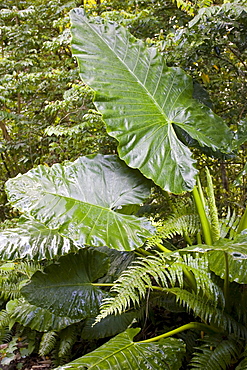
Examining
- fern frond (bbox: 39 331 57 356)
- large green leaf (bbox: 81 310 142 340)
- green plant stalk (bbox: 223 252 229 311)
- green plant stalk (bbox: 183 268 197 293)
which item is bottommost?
fern frond (bbox: 39 331 57 356)

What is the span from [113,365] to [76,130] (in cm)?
144

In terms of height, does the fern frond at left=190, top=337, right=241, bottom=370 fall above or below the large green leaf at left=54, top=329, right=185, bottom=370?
below

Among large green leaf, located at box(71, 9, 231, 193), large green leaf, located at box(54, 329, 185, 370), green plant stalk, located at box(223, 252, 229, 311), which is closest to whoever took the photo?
large green leaf, located at box(54, 329, 185, 370)

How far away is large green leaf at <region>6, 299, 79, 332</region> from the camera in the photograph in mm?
1475

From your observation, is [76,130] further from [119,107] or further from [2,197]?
[2,197]

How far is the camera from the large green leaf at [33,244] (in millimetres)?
1275

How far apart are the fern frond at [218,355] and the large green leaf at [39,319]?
582 millimetres

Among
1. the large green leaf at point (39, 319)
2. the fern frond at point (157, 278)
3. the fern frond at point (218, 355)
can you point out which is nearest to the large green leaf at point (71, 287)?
the large green leaf at point (39, 319)

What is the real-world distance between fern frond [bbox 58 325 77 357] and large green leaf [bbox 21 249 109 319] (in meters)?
0.35

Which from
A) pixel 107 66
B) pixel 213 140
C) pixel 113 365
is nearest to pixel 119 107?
pixel 107 66

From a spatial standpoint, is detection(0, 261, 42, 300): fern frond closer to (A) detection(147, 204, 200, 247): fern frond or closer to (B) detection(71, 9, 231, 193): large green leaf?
(A) detection(147, 204, 200, 247): fern frond

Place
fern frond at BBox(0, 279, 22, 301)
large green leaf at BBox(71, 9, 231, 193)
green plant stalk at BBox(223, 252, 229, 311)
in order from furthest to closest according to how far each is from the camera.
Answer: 1. fern frond at BBox(0, 279, 22, 301)
2. large green leaf at BBox(71, 9, 231, 193)
3. green plant stalk at BBox(223, 252, 229, 311)

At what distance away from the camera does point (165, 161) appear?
1.35 m

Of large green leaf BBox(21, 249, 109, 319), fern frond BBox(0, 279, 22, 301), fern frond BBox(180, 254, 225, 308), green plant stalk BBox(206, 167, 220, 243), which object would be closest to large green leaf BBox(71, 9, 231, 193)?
green plant stalk BBox(206, 167, 220, 243)
